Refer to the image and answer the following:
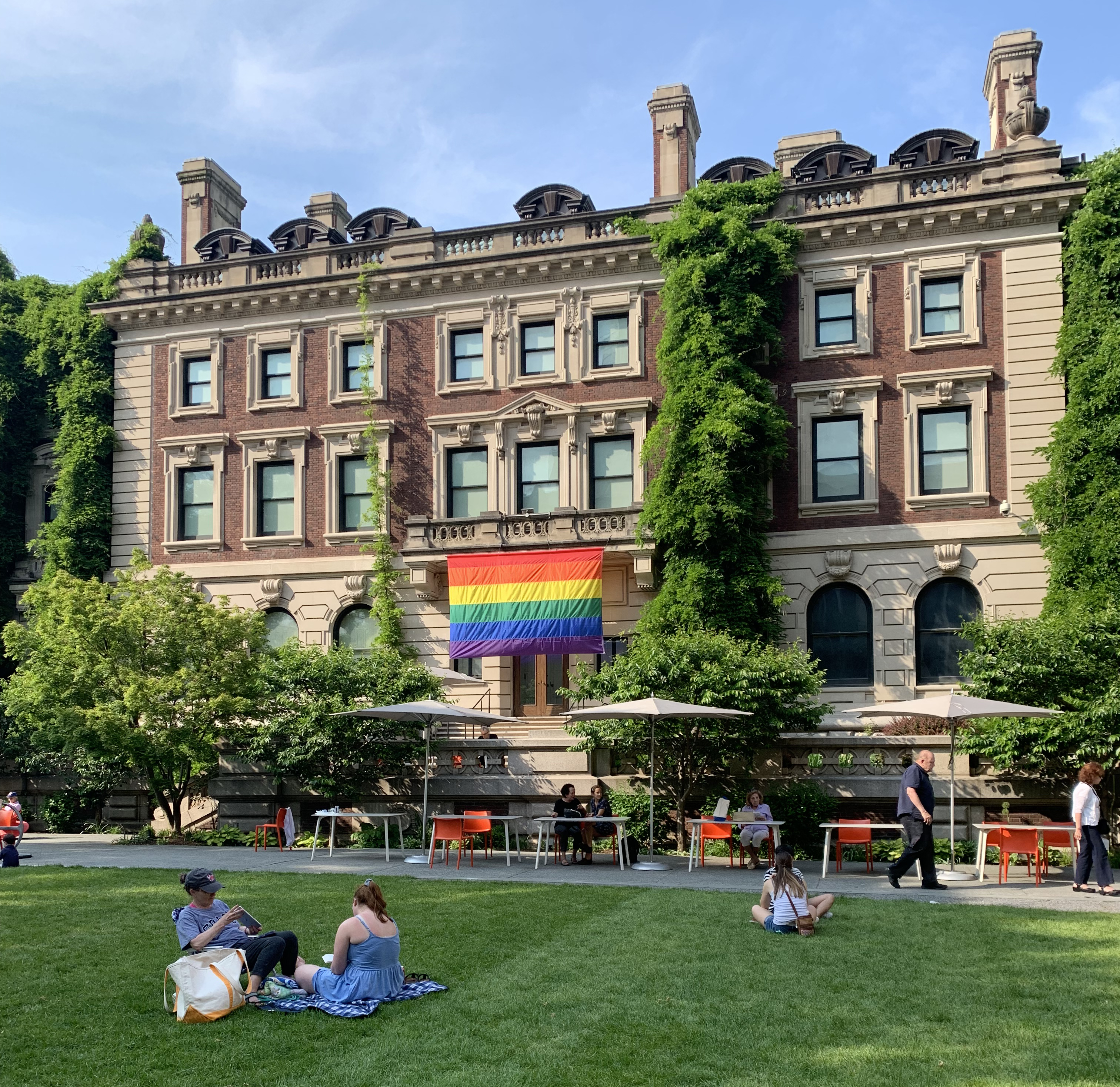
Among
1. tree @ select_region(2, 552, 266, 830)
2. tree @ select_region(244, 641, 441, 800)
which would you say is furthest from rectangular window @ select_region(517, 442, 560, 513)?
tree @ select_region(2, 552, 266, 830)

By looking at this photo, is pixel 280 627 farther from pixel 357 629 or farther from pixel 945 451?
pixel 945 451

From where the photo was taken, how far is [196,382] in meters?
35.5

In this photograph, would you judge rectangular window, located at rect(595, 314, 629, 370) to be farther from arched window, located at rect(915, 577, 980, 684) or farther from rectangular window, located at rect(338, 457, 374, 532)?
arched window, located at rect(915, 577, 980, 684)

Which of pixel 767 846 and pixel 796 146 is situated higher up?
pixel 796 146

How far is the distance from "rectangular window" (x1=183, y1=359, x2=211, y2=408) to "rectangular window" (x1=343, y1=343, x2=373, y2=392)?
4.48 m

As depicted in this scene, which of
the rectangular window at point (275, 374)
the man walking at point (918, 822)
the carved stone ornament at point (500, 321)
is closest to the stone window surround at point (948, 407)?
the carved stone ornament at point (500, 321)

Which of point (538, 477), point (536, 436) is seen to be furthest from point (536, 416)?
point (538, 477)

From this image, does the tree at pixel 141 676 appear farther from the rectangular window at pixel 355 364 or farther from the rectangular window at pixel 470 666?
the rectangular window at pixel 355 364

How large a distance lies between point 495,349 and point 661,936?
22225 mm

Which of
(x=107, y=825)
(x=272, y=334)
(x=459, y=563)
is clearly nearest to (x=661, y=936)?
(x=459, y=563)

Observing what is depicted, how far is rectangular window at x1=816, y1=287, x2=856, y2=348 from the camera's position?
30125 millimetres

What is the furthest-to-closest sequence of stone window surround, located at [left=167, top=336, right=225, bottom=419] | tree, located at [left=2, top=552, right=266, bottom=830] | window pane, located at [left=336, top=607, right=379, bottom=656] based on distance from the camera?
stone window surround, located at [left=167, top=336, right=225, bottom=419] → window pane, located at [left=336, top=607, right=379, bottom=656] → tree, located at [left=2, top=552, right=266, bottom=830]

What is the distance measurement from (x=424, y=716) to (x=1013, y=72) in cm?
2215

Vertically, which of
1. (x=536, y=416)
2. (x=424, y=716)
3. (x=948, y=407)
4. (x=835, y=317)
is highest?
(x=835, y=317)
